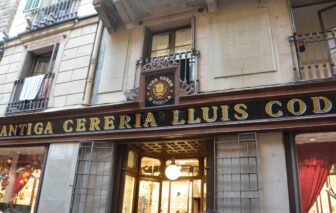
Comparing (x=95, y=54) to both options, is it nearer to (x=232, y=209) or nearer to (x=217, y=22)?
(x=217, y=22)

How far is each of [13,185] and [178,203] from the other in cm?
484

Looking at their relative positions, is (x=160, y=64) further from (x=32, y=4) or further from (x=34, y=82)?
(x=32, y=4)

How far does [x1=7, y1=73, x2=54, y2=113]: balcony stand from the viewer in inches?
326

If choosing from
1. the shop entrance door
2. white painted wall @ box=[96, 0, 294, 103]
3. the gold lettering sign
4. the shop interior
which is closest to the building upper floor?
white painted wall @ box=[96, 0, 294, 103]

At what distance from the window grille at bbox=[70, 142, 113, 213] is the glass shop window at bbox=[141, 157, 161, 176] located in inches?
56.3

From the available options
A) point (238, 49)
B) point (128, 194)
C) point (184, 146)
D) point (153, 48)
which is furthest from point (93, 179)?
point (238, 49)

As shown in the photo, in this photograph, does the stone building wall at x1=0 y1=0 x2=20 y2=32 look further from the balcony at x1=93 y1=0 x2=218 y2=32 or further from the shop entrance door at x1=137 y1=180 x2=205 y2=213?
the shop entrance door at x1=137 y1=180 x2=205 y2=213

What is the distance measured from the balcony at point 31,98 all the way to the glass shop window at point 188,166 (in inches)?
155

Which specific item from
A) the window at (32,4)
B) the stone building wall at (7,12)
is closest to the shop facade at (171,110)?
the window at (32,4)

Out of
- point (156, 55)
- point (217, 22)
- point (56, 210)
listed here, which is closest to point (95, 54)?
point (156, 55)

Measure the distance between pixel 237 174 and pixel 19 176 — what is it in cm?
658

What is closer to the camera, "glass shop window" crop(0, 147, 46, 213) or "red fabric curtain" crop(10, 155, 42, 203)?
"glass shop window" crop(0, 147, 46, 213)

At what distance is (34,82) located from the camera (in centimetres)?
866

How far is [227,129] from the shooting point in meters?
5.64
